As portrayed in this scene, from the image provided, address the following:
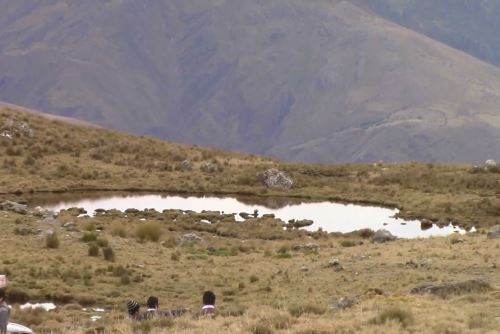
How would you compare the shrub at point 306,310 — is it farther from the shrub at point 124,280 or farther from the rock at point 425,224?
the rock at point 425,224

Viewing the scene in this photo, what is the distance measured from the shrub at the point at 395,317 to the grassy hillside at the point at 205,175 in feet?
111

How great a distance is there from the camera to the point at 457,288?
23.3 meters

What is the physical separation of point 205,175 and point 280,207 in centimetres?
1385

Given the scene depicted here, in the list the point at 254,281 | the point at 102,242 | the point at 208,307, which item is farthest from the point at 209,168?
the point at 208,307

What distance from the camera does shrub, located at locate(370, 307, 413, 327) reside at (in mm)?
18375

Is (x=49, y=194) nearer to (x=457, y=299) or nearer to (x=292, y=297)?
(x=292, y=297)

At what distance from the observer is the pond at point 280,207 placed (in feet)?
169

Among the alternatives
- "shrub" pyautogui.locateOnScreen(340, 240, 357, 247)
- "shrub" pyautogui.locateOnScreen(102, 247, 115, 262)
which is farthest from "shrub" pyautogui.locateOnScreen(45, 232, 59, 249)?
"shrub" pyautogui.locateOnScreen(340, 240, 357, 247)

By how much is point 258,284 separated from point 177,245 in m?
10.7

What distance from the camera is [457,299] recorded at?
854 inches

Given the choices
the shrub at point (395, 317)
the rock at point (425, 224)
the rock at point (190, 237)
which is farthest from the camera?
the rock at point (425, 224)

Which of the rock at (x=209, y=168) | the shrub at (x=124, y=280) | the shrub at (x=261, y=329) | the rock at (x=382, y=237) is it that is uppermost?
the rock at (x=209, y=168)

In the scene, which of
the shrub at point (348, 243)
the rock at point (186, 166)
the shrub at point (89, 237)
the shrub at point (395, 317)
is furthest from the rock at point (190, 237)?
the rock at point (186, 166)

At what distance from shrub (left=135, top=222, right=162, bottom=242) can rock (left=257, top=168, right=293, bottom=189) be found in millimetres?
28766
